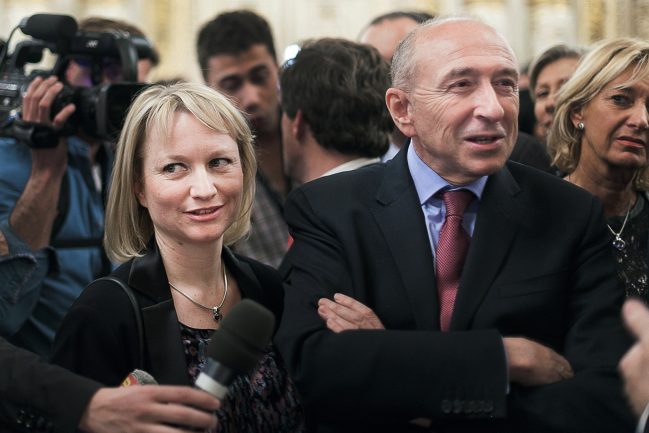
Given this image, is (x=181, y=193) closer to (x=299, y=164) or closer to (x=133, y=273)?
(x=133, y=273)

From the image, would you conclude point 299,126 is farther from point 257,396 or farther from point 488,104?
point 257,396

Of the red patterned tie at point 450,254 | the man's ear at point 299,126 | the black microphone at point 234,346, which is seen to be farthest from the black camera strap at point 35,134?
the black microphone at point 234,346

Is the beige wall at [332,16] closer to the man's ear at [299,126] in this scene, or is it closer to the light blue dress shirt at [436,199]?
the man's ear at [299,126]

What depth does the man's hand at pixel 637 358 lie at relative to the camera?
7.40ft

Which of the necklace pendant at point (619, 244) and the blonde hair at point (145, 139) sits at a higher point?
the blonde hair at point (145, 139)

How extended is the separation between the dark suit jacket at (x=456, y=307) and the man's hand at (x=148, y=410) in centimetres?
52

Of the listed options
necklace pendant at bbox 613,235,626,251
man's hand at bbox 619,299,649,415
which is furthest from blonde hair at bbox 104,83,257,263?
necklace pendant at bbox 613,235,626,251

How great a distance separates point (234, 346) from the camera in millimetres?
1982

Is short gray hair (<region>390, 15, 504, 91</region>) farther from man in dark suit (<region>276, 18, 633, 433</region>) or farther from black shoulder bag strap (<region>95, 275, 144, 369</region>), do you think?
black shoulder bag strap (<region>95, 275, 144, 369</region>)

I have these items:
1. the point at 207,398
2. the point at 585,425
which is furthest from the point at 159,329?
the point at 585,425

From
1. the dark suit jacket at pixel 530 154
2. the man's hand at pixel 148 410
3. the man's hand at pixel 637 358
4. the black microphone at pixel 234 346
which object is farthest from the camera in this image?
the dark suit jacket at pixel 530 154

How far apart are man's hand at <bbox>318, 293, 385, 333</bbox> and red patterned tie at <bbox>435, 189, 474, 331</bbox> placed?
0.16 m

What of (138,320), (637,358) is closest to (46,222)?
(138,320)

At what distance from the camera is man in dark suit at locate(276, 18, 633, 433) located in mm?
2561
